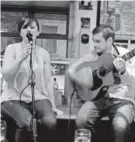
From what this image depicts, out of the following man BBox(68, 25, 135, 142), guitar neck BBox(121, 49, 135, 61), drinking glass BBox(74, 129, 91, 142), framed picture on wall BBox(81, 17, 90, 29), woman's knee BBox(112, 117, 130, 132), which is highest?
framed picture on wall BBox(81, 17, 90, 29)

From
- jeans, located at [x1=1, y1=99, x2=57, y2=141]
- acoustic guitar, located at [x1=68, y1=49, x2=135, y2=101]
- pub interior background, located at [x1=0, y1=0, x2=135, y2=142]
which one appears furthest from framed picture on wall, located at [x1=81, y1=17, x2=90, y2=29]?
jeans, located at [x1=1, y1=99, x2=57, y2=141]

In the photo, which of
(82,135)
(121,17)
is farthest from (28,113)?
(121,17)

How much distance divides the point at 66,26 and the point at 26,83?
1.11 ft

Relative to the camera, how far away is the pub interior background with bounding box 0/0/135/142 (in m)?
1.82

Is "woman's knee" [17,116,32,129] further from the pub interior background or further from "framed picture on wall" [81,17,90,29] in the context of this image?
"framed picture on wall" [81,17,90,29]

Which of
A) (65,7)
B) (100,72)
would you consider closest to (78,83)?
(100,72)

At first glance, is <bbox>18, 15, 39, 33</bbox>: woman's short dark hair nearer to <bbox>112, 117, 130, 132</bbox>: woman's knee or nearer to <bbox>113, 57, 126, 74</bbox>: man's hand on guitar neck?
<bbox>113, 57, 126, 74</bbox>: man's hand on guitar neck

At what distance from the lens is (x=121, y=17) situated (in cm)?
186

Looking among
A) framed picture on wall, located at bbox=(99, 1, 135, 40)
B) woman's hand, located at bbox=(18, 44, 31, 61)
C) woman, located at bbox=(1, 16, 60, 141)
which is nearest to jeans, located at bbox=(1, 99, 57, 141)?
woman, located at bbox=(1, 16, 60, 141)

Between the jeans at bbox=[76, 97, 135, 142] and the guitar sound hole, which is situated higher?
the guitar sound hole

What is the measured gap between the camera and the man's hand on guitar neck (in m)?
1.79

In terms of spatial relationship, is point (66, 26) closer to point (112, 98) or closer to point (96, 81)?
point (96, 81)

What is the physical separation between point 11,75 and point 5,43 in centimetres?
16

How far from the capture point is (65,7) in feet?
6.00
